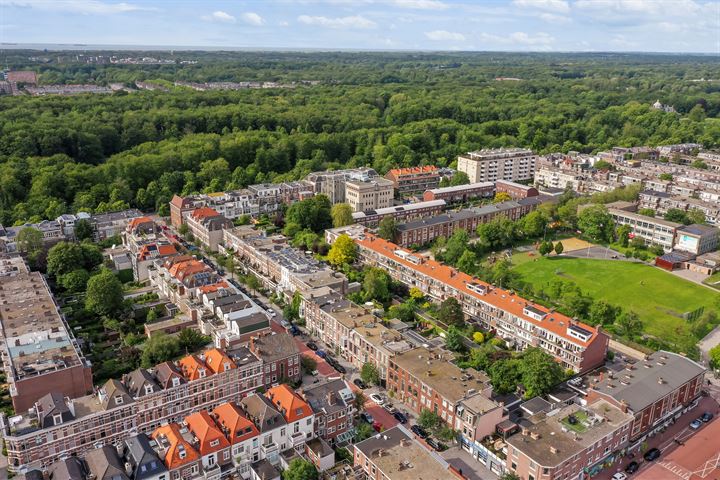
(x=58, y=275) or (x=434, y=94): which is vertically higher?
(x=434, y=94)

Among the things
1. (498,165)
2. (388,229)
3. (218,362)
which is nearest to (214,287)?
(218,362)

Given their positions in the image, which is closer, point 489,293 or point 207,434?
point 207,434

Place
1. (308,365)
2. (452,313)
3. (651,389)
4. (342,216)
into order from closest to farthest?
(651,389), (308,365), (452,313), (342,216)

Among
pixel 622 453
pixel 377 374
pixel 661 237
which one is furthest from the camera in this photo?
pixel 661 237

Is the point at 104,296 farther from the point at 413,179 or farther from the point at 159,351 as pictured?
the point at 413,179

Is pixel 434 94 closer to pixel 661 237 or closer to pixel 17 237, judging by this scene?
pixel 661 237

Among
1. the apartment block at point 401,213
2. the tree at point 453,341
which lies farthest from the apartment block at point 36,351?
the apartment block at point 401,213

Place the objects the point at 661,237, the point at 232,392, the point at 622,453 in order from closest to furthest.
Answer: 1. the point at 622,453
2. the point at 232,392
3. the point at 661,237

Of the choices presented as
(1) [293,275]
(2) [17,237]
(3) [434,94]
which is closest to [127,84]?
(3) [434,94]
